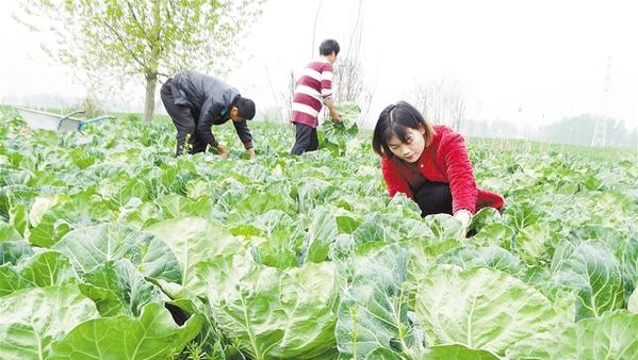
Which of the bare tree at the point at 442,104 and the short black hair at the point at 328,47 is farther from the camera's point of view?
the bare tree at the point at 442,104

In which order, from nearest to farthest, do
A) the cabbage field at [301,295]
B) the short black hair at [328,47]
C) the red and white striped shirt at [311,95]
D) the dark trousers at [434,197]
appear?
the cabbage field at [301,295] → the dark trousers at [434,197] → the short black hair at [328,47] → the red and white striped shirt at [311,95]

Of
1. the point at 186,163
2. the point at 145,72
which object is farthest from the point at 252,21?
the point at 186,163

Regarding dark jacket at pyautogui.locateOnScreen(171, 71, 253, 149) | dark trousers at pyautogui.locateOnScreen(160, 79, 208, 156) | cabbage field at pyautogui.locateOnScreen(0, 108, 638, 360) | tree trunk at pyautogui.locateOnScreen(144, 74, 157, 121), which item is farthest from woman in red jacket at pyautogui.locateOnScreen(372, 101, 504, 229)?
tree trunk at pyautogui.locateOnScreen(144, 74, 157, 121)

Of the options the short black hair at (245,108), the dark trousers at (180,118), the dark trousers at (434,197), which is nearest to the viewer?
the dark trousers at (434,197)

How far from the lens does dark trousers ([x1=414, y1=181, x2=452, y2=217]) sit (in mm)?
3522

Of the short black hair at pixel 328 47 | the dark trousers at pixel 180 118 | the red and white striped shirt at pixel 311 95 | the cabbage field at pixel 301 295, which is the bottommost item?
the cabbage field at pixel 301 295

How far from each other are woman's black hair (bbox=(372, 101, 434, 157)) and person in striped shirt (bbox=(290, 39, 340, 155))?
4.07m

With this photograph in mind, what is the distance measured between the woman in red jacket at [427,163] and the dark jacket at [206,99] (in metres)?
2.86

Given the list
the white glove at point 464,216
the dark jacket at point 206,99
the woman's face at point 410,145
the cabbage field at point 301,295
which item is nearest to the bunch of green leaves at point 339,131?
the dark jacket at point 206,99

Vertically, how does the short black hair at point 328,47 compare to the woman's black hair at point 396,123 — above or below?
above

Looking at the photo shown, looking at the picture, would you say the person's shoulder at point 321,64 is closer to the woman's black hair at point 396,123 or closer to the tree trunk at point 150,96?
the woman's black hair at point 396,123

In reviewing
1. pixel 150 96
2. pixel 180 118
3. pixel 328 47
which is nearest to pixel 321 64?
pixel 328 47

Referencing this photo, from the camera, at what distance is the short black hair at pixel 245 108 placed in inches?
229

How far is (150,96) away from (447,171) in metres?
15.2
